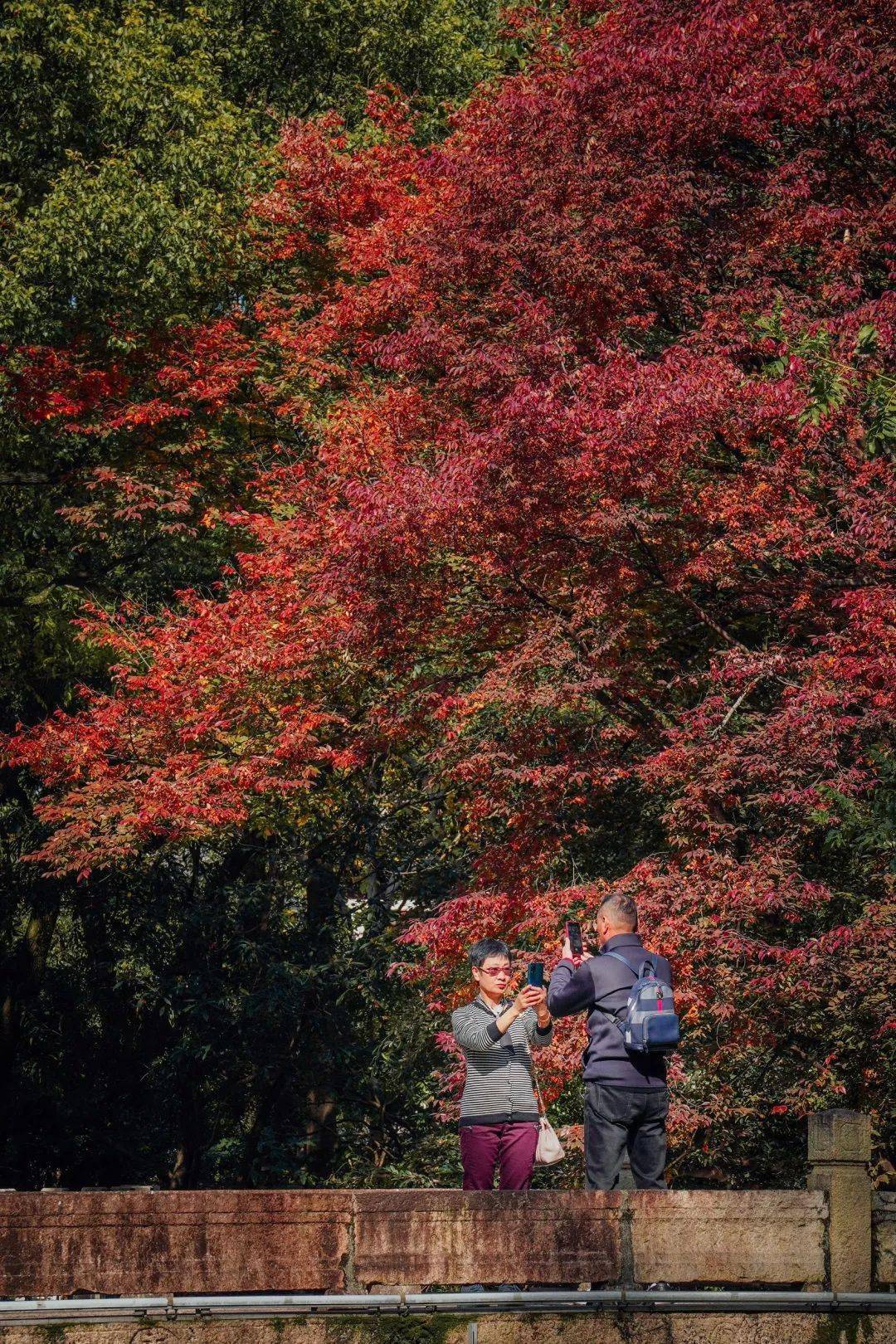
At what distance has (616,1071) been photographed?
6.68 metres

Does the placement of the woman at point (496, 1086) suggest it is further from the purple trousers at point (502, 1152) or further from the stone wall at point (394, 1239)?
the stone wall at point (394, 1239)

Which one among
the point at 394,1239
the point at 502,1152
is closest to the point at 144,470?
the point at 502,1152

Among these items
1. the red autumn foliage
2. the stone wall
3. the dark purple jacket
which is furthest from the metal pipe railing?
the red autumn foliage

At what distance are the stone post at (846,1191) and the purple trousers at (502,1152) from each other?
1302mm

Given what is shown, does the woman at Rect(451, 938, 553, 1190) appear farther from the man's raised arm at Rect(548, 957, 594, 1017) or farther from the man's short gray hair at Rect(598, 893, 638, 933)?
the man's short gray hair at Rect(598, 893, 638, 933)

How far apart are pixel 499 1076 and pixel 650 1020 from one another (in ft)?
2.47

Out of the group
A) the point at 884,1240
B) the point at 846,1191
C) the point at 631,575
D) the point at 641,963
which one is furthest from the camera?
the point at 631,575

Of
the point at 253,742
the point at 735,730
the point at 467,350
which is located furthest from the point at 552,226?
the point at 253,742

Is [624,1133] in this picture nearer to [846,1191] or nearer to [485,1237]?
[485,1237]

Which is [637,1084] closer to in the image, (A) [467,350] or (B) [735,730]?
(B) [735,730]

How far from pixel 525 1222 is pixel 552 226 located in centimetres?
827

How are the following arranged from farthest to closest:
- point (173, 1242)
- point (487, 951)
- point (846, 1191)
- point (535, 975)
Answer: point (846, 1191) → point (487, 951) → point (535, 975) → point (173, 1242)

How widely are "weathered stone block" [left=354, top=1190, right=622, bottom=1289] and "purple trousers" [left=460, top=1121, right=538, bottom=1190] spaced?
26 cm

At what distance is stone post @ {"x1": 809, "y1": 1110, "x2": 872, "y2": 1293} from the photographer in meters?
7.02
